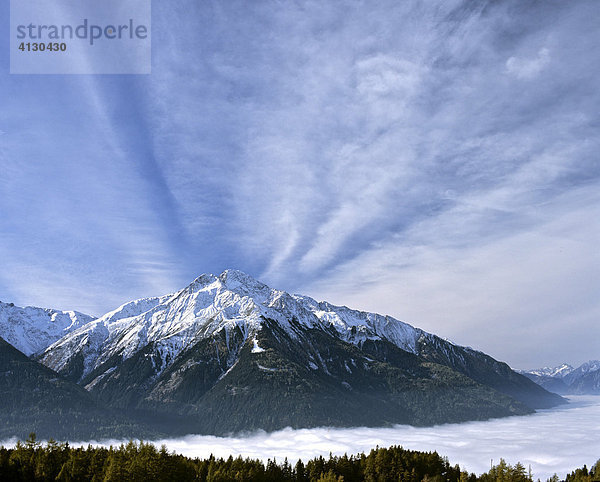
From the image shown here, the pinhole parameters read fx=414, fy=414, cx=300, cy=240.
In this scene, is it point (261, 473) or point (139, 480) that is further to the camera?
point (261, 473)

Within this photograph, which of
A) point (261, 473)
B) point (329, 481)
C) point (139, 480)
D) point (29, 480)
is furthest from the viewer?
point (261, 473)

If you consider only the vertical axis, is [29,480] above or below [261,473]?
above

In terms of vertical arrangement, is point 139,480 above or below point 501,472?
above

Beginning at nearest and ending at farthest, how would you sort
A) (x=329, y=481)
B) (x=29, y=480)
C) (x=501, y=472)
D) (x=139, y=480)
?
(x=139, y=480) → (x=29, y=480) → (x=329, y=481) → (x=501, y=472)

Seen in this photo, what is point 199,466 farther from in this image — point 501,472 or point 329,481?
point 501,472

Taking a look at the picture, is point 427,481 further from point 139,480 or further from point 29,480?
point 29,480

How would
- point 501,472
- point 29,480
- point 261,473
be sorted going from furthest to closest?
point 261,473 → point 501,472 → point 29,480

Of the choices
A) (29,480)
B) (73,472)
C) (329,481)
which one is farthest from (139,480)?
(329,481)

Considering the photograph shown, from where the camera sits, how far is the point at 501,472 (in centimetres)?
17062

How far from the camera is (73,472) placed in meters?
145

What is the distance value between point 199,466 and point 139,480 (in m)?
73.6

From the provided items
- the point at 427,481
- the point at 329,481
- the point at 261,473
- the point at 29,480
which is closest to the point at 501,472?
the point at 427,481

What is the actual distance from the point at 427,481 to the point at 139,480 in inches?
5244

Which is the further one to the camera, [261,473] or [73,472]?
[261,473]
